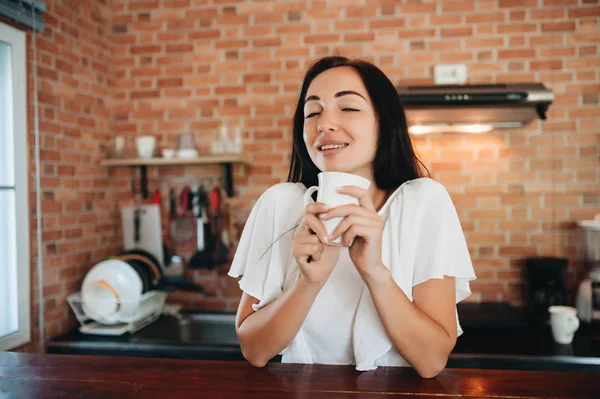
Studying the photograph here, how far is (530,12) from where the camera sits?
241 centimetres

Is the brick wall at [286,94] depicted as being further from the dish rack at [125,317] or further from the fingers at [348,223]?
the fingers at [348,223]

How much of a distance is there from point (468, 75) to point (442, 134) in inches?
13.7

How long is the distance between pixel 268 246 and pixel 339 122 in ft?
1.18

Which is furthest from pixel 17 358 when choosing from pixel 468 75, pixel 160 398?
pixel 468 75

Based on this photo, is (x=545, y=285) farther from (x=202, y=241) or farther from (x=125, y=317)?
(x=125, y=317)

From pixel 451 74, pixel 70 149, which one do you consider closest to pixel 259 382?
pixel 70 149

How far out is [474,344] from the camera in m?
1.98

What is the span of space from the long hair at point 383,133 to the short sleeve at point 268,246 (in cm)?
10

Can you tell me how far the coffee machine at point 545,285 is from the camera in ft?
7.33

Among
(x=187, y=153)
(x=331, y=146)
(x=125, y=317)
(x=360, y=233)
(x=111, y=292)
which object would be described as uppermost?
(x=187, y=153)

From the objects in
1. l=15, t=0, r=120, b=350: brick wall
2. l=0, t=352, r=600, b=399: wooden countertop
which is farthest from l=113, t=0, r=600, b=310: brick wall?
l=0, t=352, r=600, b=399: wooden countertop

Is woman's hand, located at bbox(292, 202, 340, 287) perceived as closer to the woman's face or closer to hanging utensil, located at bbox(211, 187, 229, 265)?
the woman's face

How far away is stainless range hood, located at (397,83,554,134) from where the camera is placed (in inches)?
80.2

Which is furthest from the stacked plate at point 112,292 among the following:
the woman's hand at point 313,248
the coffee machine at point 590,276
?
the coffee machine at point 590,276
